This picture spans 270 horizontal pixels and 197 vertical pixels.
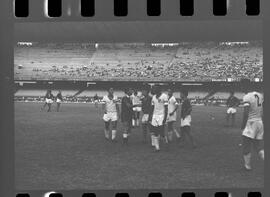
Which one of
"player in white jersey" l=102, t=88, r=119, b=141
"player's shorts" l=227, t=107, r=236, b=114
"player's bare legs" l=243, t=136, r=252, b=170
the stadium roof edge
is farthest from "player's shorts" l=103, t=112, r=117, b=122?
"player's bare legs" l=243, t=136, r=252, b=170

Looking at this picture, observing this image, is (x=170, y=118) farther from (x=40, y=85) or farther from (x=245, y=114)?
(x=40, y=85)

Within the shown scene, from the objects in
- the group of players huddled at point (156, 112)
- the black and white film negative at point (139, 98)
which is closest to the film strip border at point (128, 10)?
the black and white film negative at point (139, 98)

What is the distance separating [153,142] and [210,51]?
2.06 m

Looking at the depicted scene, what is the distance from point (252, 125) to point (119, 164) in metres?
2.19

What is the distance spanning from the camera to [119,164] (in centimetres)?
699

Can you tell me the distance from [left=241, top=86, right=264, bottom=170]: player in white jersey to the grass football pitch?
200mm

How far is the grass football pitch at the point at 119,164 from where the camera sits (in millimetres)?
6477

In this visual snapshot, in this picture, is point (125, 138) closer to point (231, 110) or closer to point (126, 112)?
point (126, 112)

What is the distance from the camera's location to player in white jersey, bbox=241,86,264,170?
670 centimetres

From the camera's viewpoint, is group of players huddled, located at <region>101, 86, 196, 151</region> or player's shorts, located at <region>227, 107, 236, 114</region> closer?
group of players huddled, located at <region>101, 86, 196, 151</region>

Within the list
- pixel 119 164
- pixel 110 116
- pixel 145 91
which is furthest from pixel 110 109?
pixel 119 164

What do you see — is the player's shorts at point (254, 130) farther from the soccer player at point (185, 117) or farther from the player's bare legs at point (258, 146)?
the soccer player at point (185, 117)

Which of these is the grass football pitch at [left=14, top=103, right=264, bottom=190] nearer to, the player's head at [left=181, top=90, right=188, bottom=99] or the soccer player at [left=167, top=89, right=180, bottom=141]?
the soccer player at [left=167, top=89, right=180, bottom=141]

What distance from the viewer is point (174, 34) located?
623cm
